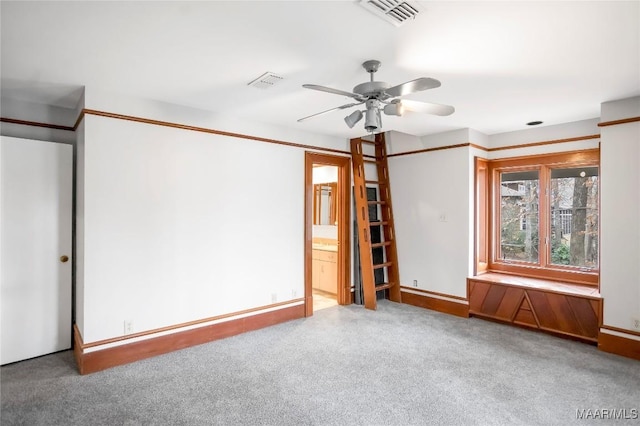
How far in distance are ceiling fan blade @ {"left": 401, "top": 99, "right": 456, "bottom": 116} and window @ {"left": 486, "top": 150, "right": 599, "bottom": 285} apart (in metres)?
2.60

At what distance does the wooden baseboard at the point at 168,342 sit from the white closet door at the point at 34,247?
0.33 meters

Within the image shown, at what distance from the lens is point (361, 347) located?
352 cm

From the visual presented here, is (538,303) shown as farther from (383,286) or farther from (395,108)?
(395,108)

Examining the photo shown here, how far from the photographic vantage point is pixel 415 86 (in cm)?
221

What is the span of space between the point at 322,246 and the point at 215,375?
319 centimetres

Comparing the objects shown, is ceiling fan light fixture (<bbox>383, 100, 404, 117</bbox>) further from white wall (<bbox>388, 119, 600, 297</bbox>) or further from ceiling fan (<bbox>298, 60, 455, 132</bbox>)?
white wall (<bbox>388, 119, 600, 297</bbox>)

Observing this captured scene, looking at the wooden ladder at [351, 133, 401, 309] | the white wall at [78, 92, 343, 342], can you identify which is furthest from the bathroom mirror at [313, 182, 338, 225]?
the white wall at [78, 92, 343, 342]

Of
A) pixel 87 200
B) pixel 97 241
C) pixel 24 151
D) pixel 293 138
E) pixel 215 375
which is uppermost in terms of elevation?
Answer: pixel 293 138

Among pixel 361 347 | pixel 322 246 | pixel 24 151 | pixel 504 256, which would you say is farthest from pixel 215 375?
pixel 504 256

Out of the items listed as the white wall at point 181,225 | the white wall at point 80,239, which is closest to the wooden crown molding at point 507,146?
the white wall at point 181,225

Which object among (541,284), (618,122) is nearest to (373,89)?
(618,122)

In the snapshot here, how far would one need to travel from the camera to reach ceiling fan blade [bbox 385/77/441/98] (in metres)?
2.11

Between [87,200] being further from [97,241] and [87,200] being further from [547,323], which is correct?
[547,323]

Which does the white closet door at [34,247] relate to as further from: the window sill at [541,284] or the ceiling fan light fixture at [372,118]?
the window sill at [541,284]
